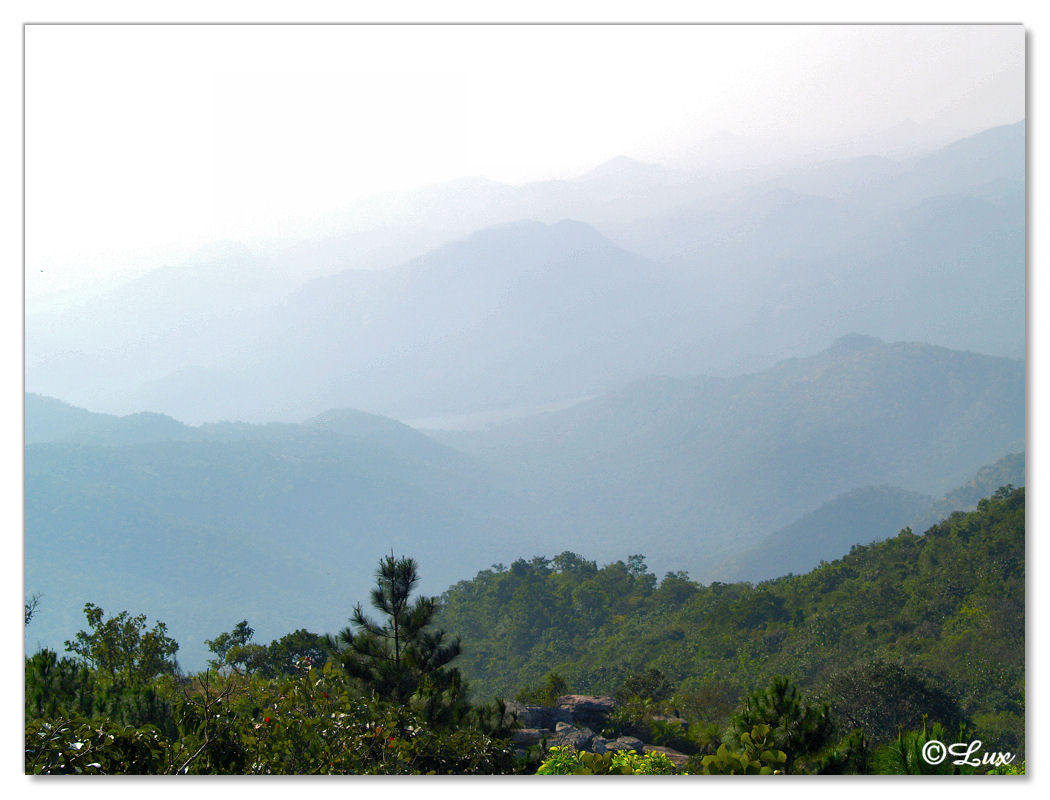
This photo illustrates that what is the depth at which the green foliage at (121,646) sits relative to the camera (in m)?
9.67

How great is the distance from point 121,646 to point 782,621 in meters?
13.5

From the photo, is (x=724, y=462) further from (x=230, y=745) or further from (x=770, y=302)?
(x=230, y=745)

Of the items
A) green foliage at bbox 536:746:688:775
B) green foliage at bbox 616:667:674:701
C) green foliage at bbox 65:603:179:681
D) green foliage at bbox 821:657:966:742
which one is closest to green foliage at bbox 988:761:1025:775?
green foliage at bbox 536:746:688:775

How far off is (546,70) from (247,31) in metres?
2.61

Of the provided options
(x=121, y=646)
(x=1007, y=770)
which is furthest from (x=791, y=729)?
(x=121, y=646)

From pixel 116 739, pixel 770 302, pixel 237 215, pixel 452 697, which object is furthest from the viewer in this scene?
pixel 770 302

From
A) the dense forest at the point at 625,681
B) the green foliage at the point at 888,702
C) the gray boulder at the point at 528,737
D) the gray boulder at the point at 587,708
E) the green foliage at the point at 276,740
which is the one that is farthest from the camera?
the gray boulder at the point at 587,708

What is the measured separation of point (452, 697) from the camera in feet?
18.8

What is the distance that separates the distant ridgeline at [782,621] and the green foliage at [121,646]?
8.50 m

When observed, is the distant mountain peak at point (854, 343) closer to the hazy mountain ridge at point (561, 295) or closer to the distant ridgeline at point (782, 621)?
the hazy mountain ridge at point (561, 295)

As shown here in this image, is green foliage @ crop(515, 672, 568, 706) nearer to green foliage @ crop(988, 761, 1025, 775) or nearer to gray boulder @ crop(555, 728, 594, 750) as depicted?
gray boulder @ crop(555, 728, 594, 750)

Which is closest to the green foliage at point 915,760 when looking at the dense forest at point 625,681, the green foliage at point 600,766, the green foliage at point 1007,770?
the dense forest at point 625,681

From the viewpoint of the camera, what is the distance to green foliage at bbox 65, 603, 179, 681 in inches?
381
